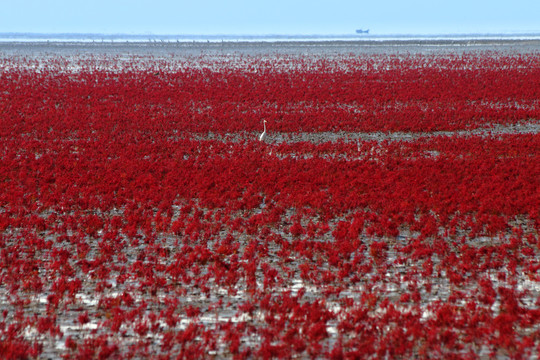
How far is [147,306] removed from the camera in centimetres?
755

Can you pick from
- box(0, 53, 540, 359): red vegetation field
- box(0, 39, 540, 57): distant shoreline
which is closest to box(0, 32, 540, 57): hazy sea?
box(0, 39, 540, 57): distant shoreline

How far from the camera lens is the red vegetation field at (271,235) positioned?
6.71 meters

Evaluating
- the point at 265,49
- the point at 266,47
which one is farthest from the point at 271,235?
the point at 266,47

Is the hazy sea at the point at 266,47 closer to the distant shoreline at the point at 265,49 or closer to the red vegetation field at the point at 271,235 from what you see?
the distant shoreline at the point at 265,49

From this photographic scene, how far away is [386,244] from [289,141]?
383 inches

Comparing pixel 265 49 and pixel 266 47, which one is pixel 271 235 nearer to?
pixel 265 49

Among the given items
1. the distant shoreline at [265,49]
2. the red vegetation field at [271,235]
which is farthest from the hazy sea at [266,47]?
the red vegetation field at [271,235]

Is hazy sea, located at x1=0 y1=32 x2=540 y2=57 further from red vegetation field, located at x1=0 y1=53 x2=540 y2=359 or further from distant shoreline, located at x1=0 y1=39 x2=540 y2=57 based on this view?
red vegetation field, located at x1=0 y1=53 x2=540 y2=359

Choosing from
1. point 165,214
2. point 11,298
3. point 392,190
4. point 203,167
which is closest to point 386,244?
point 392,190

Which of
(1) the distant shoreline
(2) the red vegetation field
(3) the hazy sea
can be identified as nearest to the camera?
(2) the red vegetation field

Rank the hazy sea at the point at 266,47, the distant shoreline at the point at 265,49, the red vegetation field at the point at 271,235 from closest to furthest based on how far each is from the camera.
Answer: the red vegetation field at the point at 271,235
the distant shoreline at the point at 265,49
the hazy sea at the point at 266,47

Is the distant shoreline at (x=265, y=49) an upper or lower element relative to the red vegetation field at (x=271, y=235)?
upper

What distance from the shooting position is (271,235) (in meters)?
10.1

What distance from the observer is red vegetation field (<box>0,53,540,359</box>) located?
6707 millimetres
